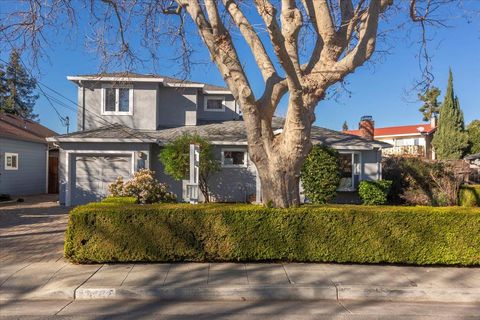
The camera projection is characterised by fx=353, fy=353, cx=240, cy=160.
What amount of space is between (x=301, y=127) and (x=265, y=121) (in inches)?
33.4

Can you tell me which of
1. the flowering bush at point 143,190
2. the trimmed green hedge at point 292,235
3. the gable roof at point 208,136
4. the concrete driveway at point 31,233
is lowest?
the concrete driveway at point 31,233

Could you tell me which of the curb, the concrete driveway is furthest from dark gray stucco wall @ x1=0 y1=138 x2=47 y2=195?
the curb

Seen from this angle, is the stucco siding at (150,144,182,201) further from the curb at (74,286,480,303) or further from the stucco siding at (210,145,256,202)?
the curb at (74,286,480,303)

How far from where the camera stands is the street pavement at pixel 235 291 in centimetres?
484

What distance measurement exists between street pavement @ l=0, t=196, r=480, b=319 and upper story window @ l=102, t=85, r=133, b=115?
414 inches

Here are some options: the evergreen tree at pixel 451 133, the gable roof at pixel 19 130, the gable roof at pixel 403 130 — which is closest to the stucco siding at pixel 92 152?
the gable roof at pixel 19 130

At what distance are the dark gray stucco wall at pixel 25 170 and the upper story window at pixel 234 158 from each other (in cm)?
1081

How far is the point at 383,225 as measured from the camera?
6773 millimetres

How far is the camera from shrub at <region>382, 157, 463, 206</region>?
13.9m

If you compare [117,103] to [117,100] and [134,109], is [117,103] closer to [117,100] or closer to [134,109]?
[117,100]

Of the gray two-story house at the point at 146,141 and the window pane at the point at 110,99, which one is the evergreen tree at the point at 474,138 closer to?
the gray two-story house at the point at 146,141

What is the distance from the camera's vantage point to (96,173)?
14.9 metres

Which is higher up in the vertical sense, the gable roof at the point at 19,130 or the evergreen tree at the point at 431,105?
the evergreen tree at the point at 431,105

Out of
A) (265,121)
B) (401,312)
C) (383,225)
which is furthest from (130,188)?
(401,312)
